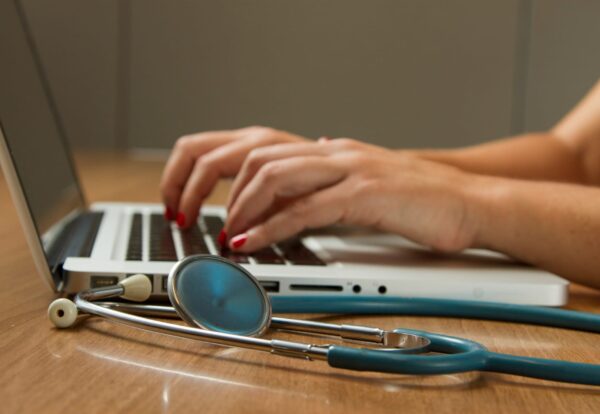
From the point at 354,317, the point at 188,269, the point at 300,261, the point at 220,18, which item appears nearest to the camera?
the point at 188,269

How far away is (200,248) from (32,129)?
0.27 m

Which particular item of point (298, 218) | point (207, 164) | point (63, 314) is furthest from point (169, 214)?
point (63, 314)

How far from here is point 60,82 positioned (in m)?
3.61

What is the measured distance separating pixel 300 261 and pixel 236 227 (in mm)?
96

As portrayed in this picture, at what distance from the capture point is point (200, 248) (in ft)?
2.79

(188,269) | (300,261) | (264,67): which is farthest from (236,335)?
(264,67)

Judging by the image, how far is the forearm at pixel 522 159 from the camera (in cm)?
128

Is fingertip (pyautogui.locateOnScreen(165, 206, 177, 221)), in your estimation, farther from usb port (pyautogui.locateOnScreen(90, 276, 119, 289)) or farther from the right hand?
usb port (pyautogui.locateOnScreen(90, 276, 119, 289))

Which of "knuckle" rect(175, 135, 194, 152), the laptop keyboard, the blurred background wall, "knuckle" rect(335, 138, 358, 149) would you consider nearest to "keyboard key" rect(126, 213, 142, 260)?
the laptop keyboard

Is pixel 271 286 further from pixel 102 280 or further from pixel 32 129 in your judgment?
pixel 32 129

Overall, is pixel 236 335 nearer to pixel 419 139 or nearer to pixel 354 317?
pixel 354 317

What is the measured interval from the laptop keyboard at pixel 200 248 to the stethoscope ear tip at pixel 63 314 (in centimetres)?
Answer: 17

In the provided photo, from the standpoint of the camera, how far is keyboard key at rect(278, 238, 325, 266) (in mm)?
781

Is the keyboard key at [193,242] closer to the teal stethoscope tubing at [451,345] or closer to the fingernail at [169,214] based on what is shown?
the fingernail at [169,214]
